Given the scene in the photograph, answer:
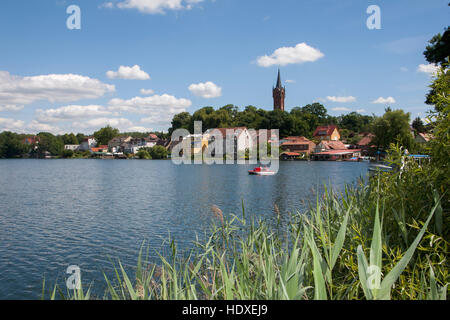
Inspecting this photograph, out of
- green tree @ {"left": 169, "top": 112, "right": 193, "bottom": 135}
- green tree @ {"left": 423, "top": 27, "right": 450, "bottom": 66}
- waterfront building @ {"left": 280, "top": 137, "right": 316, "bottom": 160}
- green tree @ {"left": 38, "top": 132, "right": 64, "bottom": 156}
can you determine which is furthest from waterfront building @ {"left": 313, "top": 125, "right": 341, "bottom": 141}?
green tree @ {"left": 38, "top": 132, "right": 64, "bottom": 156}

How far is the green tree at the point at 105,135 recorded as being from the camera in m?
162

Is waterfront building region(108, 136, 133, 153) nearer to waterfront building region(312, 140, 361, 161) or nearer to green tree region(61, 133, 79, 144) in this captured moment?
green tree region(61, 133, 79, 144)

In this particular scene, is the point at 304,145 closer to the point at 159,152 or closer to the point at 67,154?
the point at 159,152

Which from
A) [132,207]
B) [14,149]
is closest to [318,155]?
[132,207]

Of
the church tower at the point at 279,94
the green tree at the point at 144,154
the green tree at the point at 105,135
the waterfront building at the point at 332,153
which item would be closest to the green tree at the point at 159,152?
the green tree at the point at 144,154

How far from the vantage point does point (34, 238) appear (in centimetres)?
1509

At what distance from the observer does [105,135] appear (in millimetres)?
161000

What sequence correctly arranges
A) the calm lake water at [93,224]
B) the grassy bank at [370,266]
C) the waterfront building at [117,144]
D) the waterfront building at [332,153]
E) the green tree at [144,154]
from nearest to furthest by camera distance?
the grassy bank at [370,266]
the calm lake water at [93,224]
the waterfront building at [332,153]
the green tree at [144,154]
the waterfront building at [117,144]

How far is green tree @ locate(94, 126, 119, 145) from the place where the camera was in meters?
162

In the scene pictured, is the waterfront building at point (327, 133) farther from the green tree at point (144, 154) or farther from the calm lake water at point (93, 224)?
the calm lake water at point (93, 224)

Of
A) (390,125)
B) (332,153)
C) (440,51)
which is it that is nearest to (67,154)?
(332,153)

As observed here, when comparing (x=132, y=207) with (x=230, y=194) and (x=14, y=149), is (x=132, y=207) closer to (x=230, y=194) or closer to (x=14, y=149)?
(x=230, y=194)
